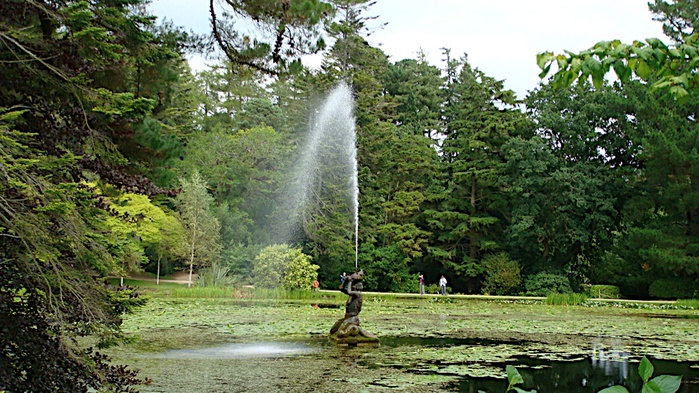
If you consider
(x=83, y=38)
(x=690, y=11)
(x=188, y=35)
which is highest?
(x=690, y=11)

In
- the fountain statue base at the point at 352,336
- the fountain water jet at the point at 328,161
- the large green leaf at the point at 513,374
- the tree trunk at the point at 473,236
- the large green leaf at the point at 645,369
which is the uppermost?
the fountain water jet at the point at 328,161

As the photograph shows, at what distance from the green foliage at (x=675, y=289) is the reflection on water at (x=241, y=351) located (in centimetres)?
1920

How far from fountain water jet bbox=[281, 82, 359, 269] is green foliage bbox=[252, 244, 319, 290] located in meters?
6.51

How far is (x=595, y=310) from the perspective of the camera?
68.1 feet

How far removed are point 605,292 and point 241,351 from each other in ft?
72.8

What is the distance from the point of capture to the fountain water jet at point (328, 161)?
32.5 meters

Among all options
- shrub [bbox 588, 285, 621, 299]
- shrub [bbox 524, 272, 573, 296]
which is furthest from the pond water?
shrub [bbox 588, 285, 621, 299]

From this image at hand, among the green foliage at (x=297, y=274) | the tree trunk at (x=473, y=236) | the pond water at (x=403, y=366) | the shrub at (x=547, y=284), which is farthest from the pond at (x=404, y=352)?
the tree trunk at (x=473, y=236)

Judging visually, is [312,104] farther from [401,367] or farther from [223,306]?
[401,367]

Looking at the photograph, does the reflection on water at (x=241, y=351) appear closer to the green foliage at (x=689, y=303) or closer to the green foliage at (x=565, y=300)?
the green foliage at (x=565, y=300)

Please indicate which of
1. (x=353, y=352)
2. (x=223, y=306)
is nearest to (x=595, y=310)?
(x=223, y=306)

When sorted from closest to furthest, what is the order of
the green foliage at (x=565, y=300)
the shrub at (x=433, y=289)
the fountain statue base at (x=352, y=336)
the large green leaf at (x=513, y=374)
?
1. the large green leaf at (x=513, y=374)
2. the fountain statue base at (x=352, y=336)
3. the green foliage at (x=565, y=300)
4. the shrub at (x=433, y=289)

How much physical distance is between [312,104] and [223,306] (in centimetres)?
1590

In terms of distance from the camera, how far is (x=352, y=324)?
11641 mm
